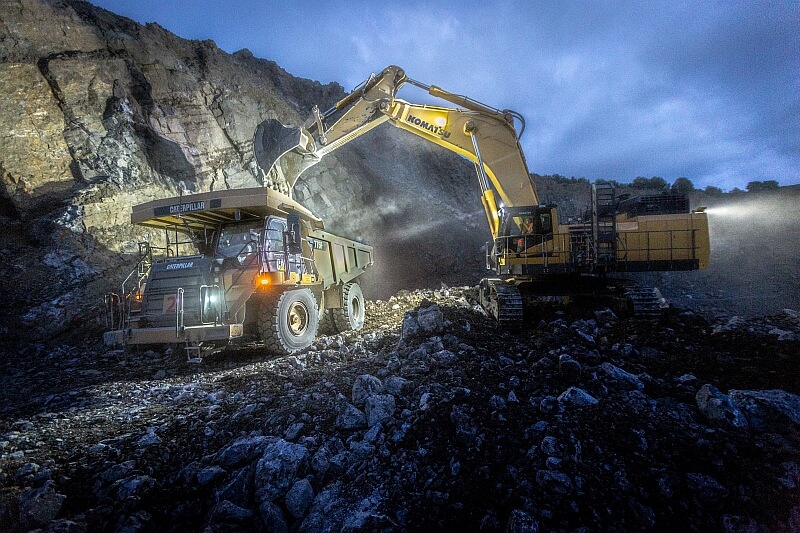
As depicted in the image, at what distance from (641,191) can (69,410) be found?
37302 millimetres

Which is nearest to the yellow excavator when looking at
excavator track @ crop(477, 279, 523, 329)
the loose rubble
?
excavator track @ crop(477, 279, 523, 329)

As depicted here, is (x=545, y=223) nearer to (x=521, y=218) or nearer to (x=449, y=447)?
(x=521, y=218)

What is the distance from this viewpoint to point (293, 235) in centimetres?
684

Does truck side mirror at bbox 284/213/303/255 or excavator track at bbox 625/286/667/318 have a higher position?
truck side mirror at bbox 284/213/303/255

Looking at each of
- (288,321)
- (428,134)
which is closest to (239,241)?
(288,321)

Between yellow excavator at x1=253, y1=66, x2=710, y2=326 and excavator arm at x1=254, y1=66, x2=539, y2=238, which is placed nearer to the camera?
yellow excavator at x1=253, y1=66, x2=710, y2=326

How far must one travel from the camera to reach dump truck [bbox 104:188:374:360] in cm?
604

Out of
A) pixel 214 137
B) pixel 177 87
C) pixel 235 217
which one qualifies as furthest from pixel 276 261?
pixel 177 87

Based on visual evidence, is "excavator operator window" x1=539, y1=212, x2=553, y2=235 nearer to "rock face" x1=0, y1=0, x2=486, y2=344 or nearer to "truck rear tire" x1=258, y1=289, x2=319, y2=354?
"truck rear tire" x1=258, y1=289, x2=319, y2=354

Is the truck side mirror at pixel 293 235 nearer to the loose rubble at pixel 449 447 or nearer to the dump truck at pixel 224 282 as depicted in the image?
the dump truck at pixel 224 282

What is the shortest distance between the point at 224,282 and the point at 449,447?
5141mm

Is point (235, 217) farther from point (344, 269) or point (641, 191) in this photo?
point (641, 191)

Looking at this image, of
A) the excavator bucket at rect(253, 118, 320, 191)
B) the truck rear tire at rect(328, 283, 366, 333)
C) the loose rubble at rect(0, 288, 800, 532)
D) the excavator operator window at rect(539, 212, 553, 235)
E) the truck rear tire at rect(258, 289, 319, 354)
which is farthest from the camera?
the excavator bucket at rect(253, 118, 320, 191)

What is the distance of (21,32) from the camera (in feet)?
39.4
